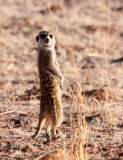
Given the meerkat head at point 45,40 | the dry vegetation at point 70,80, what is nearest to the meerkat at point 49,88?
the meerkat head at point 45,40

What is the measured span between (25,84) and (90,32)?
6.52 metres

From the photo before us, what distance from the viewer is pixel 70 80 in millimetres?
7770

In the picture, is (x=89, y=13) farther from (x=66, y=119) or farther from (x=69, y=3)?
(x=66, y=119)

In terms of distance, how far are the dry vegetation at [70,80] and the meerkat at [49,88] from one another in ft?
0.48

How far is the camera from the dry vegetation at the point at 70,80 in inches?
143

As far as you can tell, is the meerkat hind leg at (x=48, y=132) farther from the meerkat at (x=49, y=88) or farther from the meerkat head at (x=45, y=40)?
the meerkat head at (x=45, y=40)

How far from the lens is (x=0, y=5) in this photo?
17.1 meters

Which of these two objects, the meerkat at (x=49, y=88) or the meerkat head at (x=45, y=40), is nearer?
the meerkat at (x=49, y=88)

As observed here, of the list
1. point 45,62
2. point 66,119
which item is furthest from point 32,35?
point 45,62

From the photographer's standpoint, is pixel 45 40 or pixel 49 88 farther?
pixel 45 40

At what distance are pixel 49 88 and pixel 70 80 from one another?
12.8 feet

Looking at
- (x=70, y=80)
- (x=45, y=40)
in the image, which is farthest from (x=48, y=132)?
(x=70, y=80)

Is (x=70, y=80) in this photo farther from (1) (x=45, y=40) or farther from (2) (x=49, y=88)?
(2) (x=49, y=88)

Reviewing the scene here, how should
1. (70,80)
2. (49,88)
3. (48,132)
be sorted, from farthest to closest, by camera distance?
(70,80) < (48,132) < (49,88)
